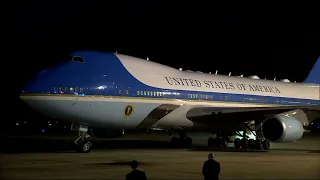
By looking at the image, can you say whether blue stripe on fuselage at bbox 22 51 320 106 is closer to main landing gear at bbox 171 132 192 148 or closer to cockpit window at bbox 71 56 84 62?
cockpit window at bbox 71 56 84 62

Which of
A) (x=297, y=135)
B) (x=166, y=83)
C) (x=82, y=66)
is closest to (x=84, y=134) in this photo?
(x=82, y=66)

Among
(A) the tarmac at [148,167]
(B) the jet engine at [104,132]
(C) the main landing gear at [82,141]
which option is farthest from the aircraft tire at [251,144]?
(C) the main landing gear at [82,141]

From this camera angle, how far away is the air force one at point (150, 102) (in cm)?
2116

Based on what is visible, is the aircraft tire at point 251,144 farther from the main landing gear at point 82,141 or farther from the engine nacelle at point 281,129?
the main landing gear at point 82,141

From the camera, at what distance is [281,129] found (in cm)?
2303

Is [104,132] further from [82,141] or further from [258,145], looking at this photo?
[258,145]

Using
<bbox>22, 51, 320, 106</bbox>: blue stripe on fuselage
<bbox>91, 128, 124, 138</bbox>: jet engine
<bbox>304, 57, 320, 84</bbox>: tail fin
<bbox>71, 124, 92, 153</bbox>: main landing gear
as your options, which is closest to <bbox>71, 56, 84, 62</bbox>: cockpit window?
<bbox>22, 51, 320, 106</bbox>: blue stripe on fuselage

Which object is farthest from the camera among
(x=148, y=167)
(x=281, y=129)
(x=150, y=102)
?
(x=150, y=102)

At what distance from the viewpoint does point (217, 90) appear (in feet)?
89.0

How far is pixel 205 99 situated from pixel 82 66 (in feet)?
23.4

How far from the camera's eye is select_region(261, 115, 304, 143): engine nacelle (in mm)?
22938

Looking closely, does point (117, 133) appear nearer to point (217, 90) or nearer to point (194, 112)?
point (194, 112)

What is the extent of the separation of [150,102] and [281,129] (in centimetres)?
587

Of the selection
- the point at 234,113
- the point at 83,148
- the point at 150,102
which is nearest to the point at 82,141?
the point at 83,148
